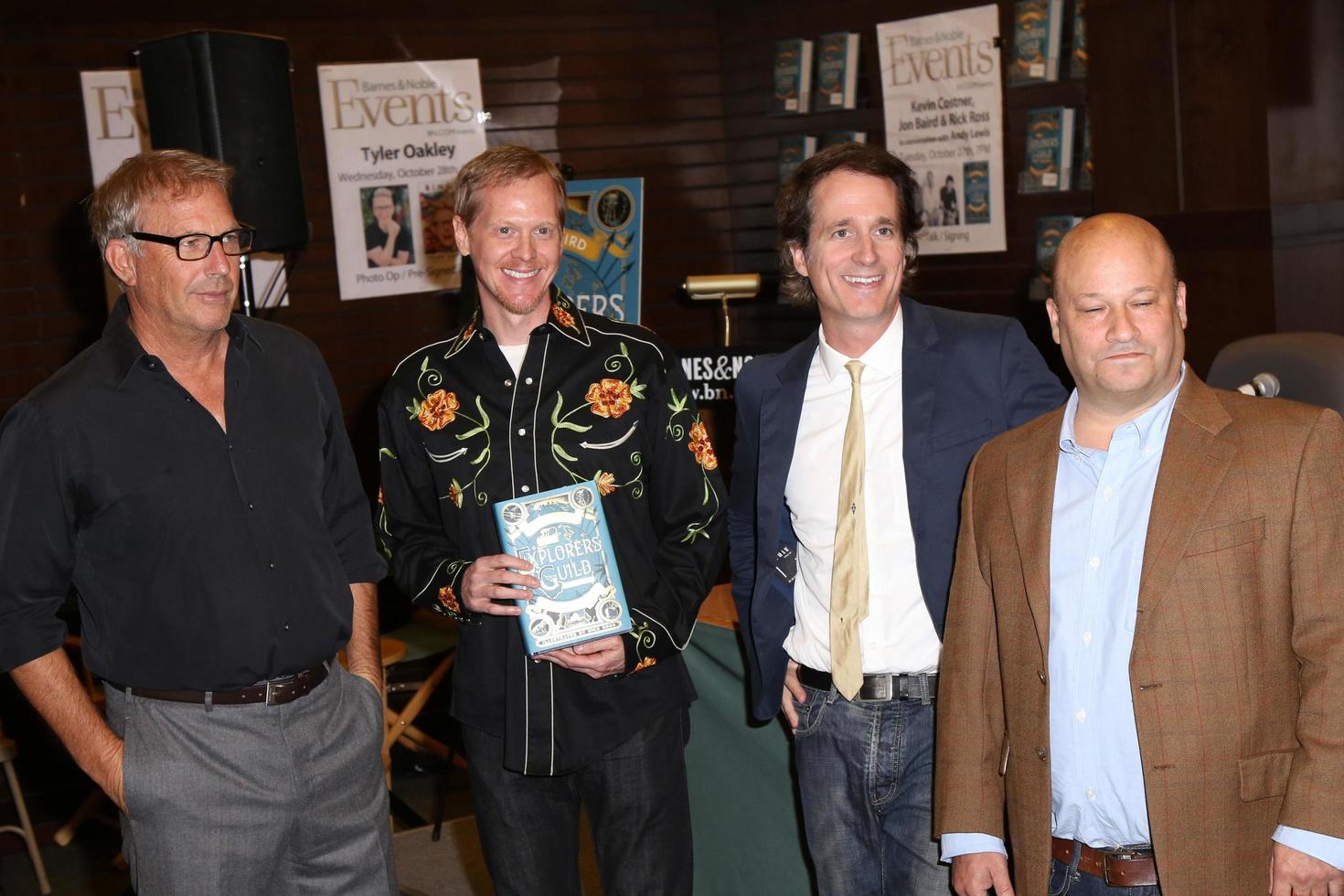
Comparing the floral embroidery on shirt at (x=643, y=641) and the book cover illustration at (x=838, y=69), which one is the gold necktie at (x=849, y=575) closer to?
the floral embroidery on shirt at (x=643, y=641)

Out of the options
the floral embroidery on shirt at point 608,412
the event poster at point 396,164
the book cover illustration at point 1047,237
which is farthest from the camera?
the event poster at point 396,164

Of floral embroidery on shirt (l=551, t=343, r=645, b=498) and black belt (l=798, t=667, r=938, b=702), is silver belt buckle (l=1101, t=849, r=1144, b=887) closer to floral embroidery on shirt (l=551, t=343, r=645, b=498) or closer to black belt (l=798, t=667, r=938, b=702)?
black belt (l=798, t=667, r=938, b=702)

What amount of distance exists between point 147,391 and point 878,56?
527 cm

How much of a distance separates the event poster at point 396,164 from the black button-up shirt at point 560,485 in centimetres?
431

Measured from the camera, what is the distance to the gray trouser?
2.23 m

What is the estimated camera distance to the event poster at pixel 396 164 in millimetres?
6609

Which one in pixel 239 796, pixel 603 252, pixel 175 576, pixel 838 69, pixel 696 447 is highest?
pixel 838 69

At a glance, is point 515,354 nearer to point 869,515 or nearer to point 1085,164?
point 869,515

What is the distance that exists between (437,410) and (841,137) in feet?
16.1

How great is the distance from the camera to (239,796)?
7.44 ft

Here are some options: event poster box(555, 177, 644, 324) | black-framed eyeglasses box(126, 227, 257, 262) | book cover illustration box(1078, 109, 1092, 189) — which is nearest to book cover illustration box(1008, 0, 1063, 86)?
book cover illustration box(1078, 109, 1092, 189)

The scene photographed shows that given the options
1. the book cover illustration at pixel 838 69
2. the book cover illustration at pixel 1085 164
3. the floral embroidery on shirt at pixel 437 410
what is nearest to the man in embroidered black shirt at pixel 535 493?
the floral embroidery on shirt at pixel 437 410

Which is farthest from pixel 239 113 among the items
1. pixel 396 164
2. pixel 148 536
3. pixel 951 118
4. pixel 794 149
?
pixel 794 149

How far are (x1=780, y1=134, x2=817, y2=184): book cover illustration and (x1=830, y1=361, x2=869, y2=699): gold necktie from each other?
16.5ft
